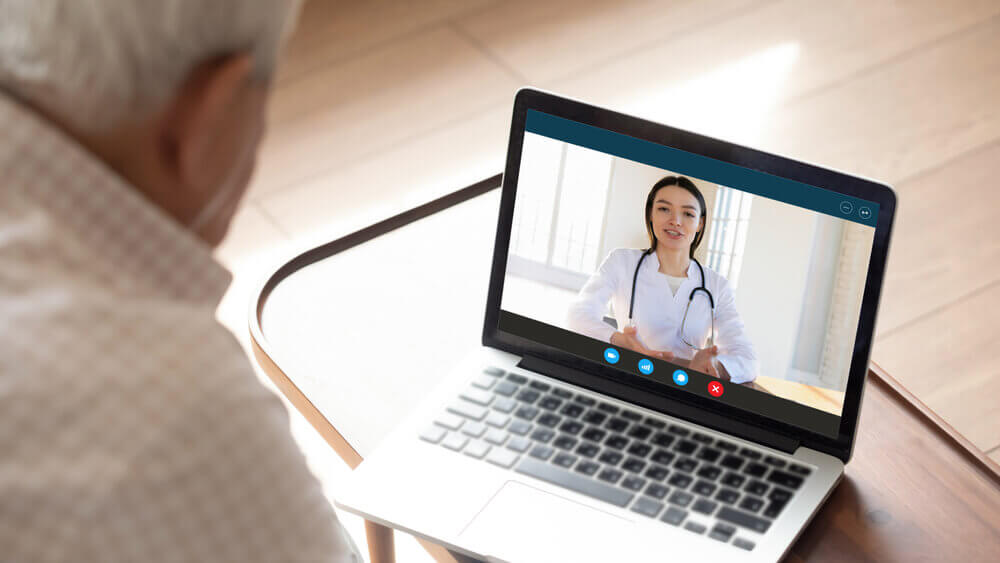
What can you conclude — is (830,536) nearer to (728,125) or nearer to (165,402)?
(165,402)

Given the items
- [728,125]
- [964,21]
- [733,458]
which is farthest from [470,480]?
[964,21]

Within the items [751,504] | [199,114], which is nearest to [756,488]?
[751,504]

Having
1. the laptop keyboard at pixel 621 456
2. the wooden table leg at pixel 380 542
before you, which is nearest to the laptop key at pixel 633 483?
the laptop keyboard at pixel 621 456

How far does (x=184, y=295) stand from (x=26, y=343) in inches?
4.1

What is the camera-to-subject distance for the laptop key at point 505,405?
98cm

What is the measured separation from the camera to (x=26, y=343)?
0.49 m

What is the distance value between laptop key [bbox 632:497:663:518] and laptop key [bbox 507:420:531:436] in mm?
118

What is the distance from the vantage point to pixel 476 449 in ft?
3.12

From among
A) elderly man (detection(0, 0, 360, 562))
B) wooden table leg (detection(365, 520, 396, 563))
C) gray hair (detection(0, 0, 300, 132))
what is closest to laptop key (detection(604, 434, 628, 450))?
wooden table leg (detection(365, 520, 396, 563))

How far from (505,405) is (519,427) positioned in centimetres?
3

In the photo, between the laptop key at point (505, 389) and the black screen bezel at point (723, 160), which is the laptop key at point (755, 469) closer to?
the black screen bezel at point (723, 160)

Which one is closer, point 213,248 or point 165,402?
point 165,402

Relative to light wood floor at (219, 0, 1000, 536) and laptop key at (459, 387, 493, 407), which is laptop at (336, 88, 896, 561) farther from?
light wood floor at (219, 0, 1000, 536)

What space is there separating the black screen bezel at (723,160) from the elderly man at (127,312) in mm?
427
